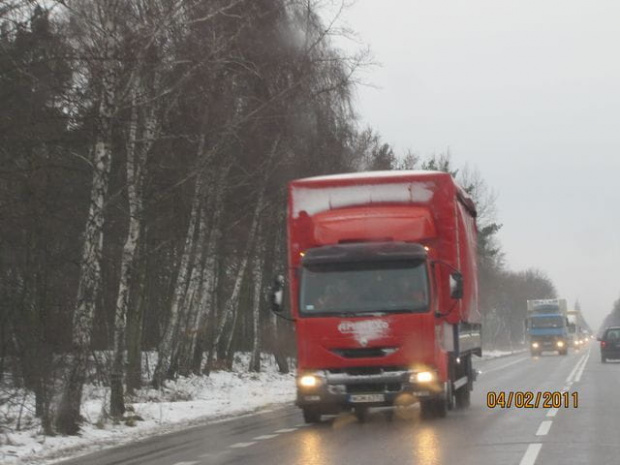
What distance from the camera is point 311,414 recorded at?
19.3 metres

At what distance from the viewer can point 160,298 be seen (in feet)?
129

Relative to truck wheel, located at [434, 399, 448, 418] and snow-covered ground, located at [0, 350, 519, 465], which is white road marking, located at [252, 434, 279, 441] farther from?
truck wheel, located at [434, 399, 448, 418]

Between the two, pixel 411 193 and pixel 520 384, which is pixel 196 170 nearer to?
pixel 411 193

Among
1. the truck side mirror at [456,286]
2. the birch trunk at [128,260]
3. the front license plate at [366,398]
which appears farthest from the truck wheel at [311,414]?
the birch trunk at [128,260]

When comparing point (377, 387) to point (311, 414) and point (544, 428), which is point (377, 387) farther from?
point (544, 428)

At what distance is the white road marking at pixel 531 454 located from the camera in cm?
1280

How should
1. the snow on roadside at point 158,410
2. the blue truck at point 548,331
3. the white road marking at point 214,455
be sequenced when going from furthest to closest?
the blue truck at point 548,331, the snow on roadside at point 158,410, the white road marking at point 214,455

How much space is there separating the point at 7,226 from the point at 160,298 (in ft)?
75.1

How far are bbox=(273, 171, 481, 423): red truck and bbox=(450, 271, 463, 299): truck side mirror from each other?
0.01 metres

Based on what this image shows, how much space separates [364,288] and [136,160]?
5782 mm

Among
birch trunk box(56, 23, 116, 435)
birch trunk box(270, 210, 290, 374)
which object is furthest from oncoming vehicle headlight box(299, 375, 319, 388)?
birch trunk box(270, 210, 290, 374)
